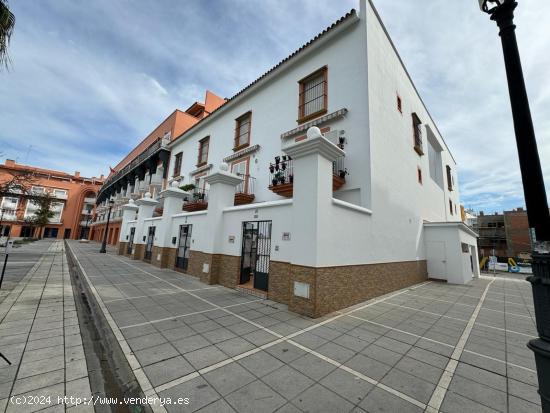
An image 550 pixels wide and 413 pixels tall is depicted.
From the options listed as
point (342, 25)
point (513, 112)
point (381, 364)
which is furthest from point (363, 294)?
point (342, 25)

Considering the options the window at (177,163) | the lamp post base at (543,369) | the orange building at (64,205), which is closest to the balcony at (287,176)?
the lamp post base at (543,369)

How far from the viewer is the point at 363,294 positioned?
22.8 ft

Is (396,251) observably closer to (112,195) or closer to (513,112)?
(513,112)

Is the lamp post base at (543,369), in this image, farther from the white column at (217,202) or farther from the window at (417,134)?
the window at (417,134)

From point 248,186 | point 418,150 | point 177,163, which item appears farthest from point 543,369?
point 177,163

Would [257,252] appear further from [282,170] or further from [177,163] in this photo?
[177,163]

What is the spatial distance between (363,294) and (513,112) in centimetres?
613

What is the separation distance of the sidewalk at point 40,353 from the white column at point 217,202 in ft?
14.2

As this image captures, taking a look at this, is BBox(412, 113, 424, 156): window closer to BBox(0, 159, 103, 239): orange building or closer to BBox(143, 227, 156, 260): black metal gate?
BBox(143, 227, 156, 260): black metal gate

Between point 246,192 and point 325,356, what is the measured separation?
29.4ft

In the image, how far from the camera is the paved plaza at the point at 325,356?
2.55 metres

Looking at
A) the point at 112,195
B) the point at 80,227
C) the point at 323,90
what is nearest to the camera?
the point at 323,90

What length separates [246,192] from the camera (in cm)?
1162

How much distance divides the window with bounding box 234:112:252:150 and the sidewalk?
9945mm
